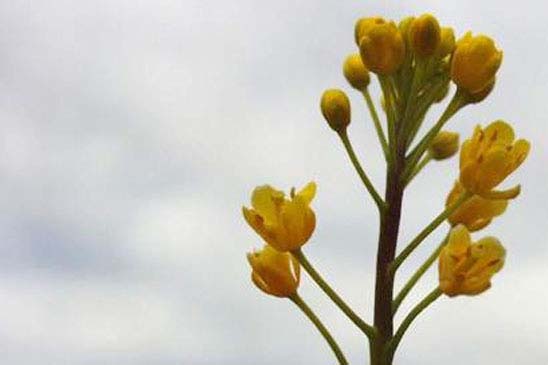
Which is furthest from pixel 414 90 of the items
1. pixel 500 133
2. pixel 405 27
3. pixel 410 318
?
pixel 410 318

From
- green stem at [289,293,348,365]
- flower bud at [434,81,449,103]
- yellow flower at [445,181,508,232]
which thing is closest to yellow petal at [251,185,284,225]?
green stem at [289,293,348,365]

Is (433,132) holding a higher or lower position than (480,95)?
lower

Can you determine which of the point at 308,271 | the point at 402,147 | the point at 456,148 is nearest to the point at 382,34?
the point at 402,147

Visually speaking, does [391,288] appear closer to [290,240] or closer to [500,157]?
[290,240]

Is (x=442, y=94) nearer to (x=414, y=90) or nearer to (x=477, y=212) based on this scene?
(x=414, y=90)

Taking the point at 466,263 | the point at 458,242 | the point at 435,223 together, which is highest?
the point at 435,223

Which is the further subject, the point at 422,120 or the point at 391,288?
the point at 422,120
